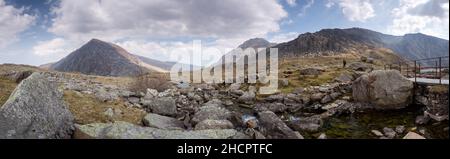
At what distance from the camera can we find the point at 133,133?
16719 millimetres

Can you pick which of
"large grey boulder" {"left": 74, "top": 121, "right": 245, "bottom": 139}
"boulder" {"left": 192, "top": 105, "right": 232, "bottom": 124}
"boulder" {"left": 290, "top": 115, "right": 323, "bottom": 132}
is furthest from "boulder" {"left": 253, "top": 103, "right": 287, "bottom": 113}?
"large grey boulder" {"left": 74, "top": 121, "right": 245, "bottom": 139}

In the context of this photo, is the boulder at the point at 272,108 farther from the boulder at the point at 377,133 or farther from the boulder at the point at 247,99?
the boulder at the point at 377,133

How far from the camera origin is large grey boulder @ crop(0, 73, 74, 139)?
14.1 meters

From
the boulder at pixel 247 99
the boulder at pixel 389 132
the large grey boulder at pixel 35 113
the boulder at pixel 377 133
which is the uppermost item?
the large grey boulder at pixel 35 113

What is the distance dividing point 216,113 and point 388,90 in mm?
15709

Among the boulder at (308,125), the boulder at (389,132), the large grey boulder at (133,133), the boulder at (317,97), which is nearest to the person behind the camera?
the large grey boulder at (133,133)

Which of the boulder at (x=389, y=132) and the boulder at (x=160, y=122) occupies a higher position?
the boulder at (x=160, y=122)

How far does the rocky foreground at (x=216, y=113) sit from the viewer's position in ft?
50.0

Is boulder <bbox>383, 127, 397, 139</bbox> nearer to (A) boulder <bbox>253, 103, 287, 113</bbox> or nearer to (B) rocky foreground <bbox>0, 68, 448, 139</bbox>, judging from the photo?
(B) rocky foreground <bbox>0, 68, 448, 139</bbox>

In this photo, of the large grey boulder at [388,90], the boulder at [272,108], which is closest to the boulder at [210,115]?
the boulder at [272,108]

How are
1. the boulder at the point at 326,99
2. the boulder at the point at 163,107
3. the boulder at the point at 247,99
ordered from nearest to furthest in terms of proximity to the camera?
the boulder at the point at 163,107
the boulder at the point at 326,99
the boulder at the point at 247,99

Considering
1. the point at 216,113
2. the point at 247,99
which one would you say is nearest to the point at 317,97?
the point at 247,99

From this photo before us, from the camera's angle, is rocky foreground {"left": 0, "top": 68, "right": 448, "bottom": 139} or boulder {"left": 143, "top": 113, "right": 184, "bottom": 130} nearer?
rocky foreground {"left": 0, "top": 68, "right": 448, "bottom": 139}
